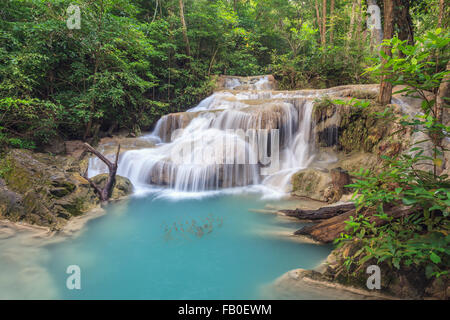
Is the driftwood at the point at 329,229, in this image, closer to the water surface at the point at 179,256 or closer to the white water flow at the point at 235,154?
the water surface at the point at 179,256

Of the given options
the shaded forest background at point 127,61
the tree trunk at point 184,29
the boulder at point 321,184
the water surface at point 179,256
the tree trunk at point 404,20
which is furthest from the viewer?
the tree trunk at point 184,29

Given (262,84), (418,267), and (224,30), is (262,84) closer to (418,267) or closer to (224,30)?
(224,30)

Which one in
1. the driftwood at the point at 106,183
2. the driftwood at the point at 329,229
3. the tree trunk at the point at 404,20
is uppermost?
the tree trunk at the point at 404,20

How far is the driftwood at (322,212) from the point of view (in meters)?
3.82

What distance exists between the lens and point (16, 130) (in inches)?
299

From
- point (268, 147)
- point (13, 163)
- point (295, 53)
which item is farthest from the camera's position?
point (295, 53)

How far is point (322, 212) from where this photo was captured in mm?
4086

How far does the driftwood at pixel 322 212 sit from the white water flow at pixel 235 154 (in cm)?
194

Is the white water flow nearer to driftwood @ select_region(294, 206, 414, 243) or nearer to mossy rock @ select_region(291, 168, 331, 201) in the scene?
mossy rock @ select_region(291, 168, 331, 201)

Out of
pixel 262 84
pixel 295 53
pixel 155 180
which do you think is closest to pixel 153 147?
pixel 155 180

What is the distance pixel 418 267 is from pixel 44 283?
409 centimetres

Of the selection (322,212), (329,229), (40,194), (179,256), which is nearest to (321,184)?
(322,212)

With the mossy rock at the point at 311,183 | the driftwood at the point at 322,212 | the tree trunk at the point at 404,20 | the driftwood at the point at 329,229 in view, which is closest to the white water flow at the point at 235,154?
the mossy rock at the point at 311,183

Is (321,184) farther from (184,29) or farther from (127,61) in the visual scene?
(184,29)
